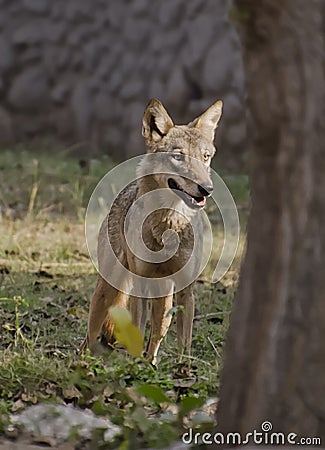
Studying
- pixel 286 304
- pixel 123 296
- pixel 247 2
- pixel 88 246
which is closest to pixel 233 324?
pixel 286 304

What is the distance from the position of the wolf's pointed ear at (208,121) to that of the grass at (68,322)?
1083 millimetres

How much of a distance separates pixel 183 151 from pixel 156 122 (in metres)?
0.24

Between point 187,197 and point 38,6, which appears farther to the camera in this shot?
point 38,6

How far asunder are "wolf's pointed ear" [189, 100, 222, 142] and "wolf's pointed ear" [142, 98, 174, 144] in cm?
17

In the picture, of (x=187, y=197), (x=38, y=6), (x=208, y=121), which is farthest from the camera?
(x=38, y=6)

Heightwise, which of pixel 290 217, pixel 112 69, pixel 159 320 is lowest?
pixel 159 320

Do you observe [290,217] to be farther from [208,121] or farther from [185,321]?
[208,121]

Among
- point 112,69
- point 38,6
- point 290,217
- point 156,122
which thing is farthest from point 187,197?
point 38,6

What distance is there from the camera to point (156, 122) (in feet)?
17.0

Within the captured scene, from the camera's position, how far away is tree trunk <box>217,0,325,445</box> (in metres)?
2.85

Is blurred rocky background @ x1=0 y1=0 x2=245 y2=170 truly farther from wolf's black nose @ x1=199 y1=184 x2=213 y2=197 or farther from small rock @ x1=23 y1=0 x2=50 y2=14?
wolf's black nose @ x1=199 y1=184 x2=213 y2=197
